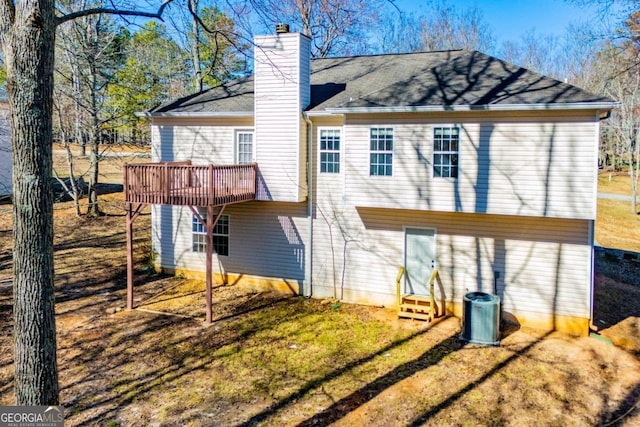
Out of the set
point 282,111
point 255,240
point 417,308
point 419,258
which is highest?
point 282,111

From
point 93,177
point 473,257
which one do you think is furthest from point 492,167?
point 93,177

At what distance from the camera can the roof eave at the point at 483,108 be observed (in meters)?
9.85

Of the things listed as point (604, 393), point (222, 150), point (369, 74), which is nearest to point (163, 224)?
point (222, 150)

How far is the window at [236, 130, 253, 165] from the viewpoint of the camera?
14102 mm

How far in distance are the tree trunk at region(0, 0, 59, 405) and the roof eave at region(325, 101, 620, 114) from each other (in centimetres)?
739

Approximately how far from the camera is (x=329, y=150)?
1313cm

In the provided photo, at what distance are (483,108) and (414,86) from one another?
7.75ft

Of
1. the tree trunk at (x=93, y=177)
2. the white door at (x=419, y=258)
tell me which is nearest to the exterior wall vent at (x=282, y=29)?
the white door at (x=419, y=258)

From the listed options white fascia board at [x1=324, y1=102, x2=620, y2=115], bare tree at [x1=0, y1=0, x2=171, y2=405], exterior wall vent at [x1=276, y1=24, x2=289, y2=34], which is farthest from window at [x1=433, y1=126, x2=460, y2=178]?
bare tree at [x1=0, y1=0, x2=171, y2=405]

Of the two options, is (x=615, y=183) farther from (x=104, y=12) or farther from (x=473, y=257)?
(x=104, y=12)

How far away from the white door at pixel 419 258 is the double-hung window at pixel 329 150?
2.68m

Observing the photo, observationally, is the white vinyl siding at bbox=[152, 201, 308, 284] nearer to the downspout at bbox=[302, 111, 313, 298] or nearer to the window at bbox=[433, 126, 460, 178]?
the downspout at bbox=[302, 111, 313, 298]

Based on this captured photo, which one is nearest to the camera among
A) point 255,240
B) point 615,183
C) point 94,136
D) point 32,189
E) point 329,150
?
point 32,189

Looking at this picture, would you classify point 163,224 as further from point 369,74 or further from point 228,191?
point 369,74
